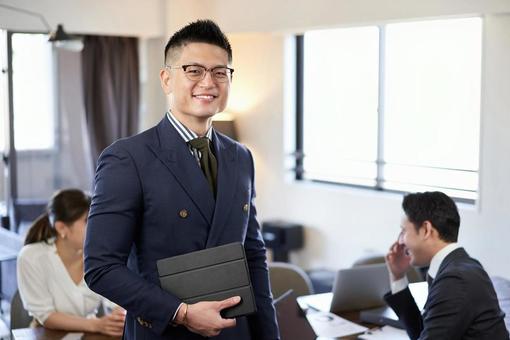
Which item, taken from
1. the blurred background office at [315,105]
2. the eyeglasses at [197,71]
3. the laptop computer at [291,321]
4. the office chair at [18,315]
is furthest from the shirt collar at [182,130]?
the blurred background office at [315,105]

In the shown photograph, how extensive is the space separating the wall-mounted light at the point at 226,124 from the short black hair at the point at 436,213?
177 inches

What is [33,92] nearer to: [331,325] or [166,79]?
[331,325]

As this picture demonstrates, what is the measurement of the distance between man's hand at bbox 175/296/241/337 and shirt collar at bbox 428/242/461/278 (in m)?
1.23

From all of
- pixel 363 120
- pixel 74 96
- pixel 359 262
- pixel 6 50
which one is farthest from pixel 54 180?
pixel 359 262

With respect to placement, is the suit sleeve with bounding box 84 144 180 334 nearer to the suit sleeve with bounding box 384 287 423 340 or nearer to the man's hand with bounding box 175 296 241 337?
the man's hand with bounding box 175 296 241 337

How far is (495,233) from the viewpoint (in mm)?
5312

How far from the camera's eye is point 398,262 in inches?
128

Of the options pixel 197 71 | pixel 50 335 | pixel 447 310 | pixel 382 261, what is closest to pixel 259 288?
pixel 197 71

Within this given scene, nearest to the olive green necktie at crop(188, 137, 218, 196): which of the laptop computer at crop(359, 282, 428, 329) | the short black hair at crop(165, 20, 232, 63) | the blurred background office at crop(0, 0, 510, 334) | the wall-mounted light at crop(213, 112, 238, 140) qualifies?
the short black hair at crop(165, 20, 232, 63)

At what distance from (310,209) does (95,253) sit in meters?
5.24

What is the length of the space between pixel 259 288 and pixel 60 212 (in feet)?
5.33

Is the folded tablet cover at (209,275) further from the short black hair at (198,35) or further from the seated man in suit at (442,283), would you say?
the seated man in suit at (442,283)

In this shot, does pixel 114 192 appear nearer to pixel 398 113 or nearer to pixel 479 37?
pixel 479 37

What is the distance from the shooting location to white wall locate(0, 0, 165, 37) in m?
6.34
